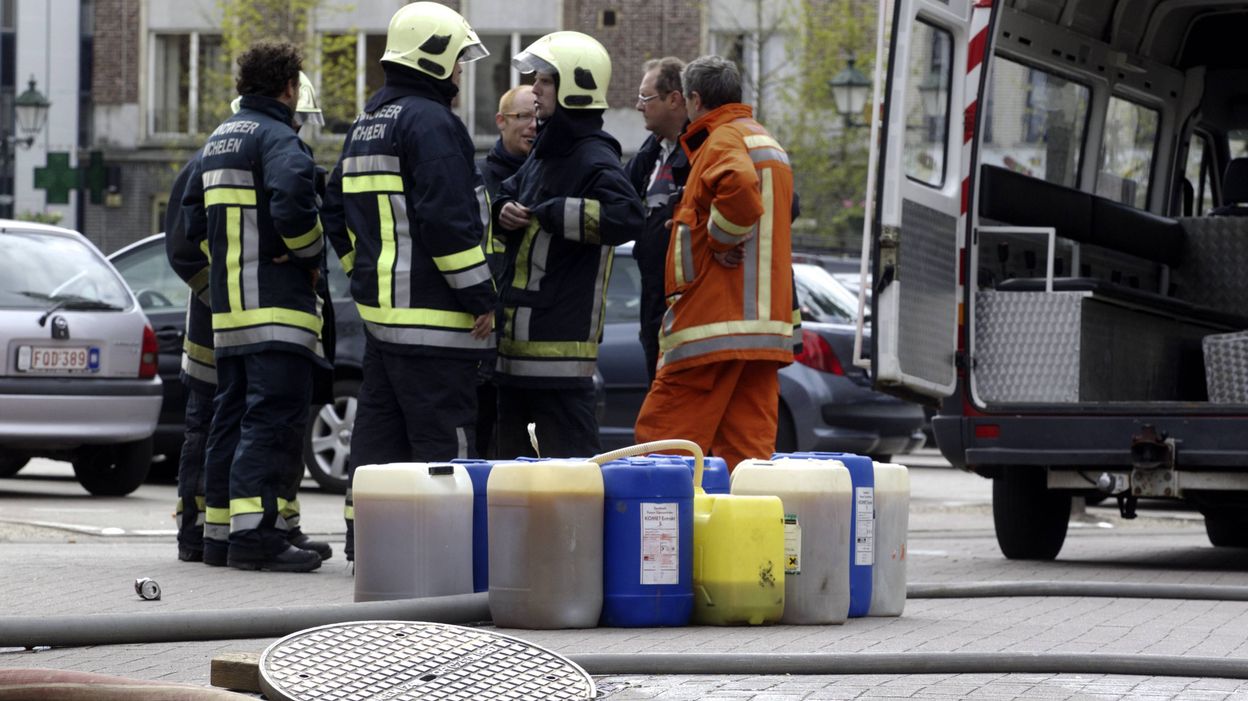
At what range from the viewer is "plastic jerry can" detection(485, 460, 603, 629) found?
589 centimetres

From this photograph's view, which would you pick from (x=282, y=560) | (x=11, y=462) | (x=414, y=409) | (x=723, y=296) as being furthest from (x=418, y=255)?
(x=11, y=462)

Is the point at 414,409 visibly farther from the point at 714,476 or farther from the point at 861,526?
the point at 861,526

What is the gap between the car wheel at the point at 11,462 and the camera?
13664 millimetres

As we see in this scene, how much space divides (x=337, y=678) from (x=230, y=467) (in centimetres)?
343

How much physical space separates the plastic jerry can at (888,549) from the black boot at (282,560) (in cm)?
218

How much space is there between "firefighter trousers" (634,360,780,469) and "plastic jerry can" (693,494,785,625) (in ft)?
4.41

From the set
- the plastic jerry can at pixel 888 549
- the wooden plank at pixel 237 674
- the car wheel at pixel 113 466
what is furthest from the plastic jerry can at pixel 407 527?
the car wheel at pixel 113 466

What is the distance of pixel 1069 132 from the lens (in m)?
10.5

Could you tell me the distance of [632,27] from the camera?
38.5m

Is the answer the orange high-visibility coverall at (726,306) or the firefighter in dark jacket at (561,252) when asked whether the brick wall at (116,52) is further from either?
the orange high-visibility coverall at (726,306)

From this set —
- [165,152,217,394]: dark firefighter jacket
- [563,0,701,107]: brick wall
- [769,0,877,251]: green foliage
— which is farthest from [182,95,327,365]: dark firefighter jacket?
[563,0,701,107]: brick wall

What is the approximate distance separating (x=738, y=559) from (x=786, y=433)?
272 inches

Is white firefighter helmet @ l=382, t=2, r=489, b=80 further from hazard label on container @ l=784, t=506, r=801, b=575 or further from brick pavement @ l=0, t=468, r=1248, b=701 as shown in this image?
hazard label on container @ l=784, t=506, r=801, b=575

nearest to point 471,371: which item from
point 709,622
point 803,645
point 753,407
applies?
point 753,407
